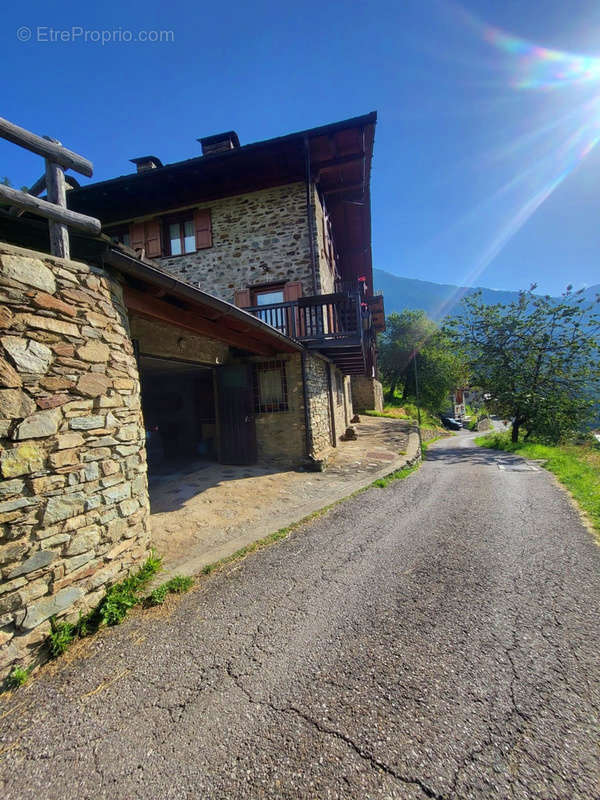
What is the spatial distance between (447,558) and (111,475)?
3705 millimetres

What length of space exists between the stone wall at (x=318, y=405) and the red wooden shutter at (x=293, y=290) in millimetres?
2048

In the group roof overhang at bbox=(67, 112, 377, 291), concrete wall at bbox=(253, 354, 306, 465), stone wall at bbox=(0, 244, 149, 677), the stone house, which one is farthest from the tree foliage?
stone wall at bbox=(0, 244, 149, 677)

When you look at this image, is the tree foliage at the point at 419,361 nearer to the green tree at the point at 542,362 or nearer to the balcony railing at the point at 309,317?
the green tree at the point at 542,362

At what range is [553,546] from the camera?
150 inches

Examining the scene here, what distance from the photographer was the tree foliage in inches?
1213

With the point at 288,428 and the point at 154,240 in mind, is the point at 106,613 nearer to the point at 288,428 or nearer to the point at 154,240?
the point at 288,428

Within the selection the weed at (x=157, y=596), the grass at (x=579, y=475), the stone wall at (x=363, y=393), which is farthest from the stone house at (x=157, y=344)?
the stone wall at (x=363, y=393)

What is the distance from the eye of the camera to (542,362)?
14.4 metres

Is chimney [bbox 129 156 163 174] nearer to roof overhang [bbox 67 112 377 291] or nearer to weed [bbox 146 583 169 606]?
roof overhang [bbox 67 112 377 291]

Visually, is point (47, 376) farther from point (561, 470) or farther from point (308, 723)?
point (561, 470)

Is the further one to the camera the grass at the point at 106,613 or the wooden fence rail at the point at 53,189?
the wooden fence rail at the point at 53,189

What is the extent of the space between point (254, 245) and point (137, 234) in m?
4.39

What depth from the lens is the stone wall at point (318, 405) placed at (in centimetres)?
804

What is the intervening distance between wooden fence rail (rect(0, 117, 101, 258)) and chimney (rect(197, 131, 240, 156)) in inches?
400
